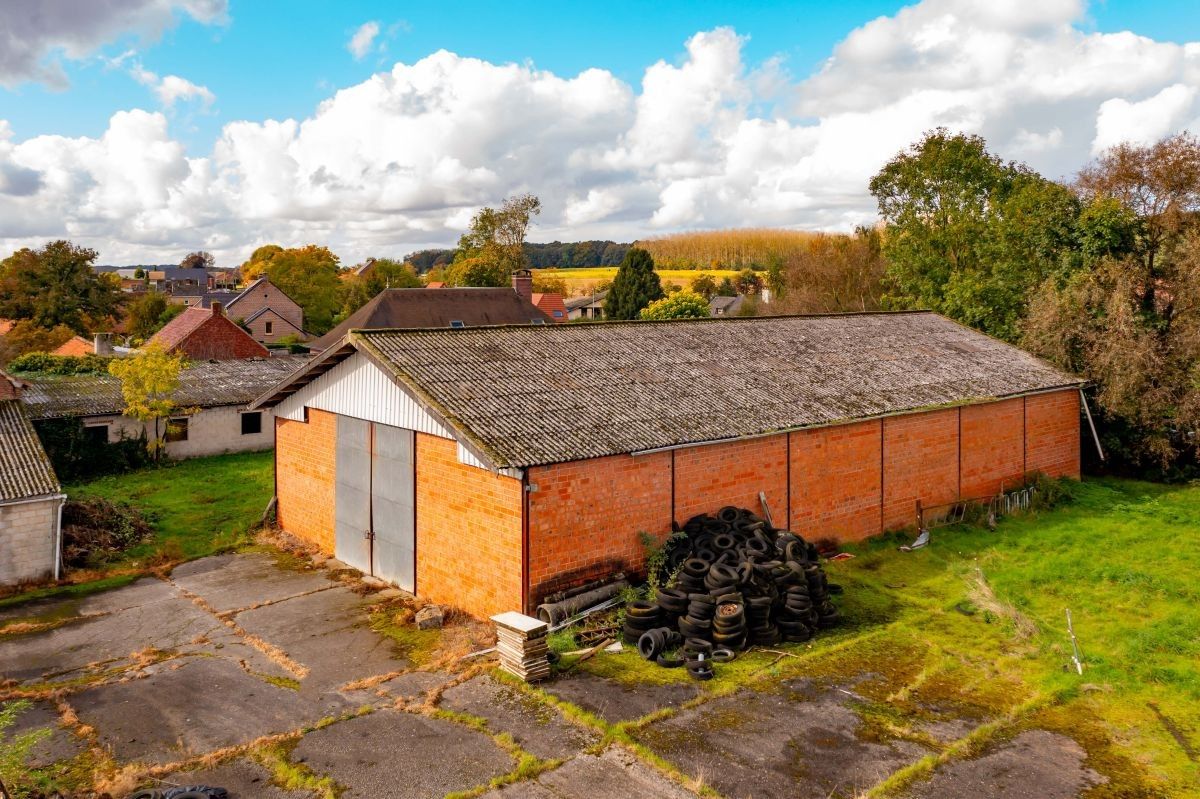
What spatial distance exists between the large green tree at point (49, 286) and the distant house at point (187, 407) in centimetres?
2887

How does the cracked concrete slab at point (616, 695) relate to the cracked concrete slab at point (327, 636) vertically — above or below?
above

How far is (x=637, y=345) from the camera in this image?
20062mm

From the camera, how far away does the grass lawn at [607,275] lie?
4506 inches

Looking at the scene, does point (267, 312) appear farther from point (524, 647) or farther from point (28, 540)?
point (524, 647)

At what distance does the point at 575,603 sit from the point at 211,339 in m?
36.0

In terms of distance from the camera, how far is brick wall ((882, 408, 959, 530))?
19.0m

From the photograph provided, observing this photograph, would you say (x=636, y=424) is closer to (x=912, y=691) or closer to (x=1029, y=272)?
(x=912, y=691)

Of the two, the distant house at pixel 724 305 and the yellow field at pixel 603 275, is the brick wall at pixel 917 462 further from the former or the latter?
the yellow field at pixel 603 275

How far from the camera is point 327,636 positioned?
1376 centimetres

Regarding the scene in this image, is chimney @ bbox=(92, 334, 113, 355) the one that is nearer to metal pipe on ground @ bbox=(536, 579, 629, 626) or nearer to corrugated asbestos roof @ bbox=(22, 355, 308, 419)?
corrugated asbestos roof @ bbox=(22, 355, 308, 419)

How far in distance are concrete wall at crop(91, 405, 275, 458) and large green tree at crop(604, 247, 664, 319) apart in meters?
40.9

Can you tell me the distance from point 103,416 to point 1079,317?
32.0 metres

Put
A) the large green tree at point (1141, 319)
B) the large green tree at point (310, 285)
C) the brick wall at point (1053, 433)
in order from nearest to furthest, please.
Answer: the brick wall at point (1053, 433) < the large green tree at point (1141, 319) < the large green tree at point (310, 285)

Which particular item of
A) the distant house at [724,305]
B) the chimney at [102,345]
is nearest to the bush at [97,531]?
the chimney at [102,345]
